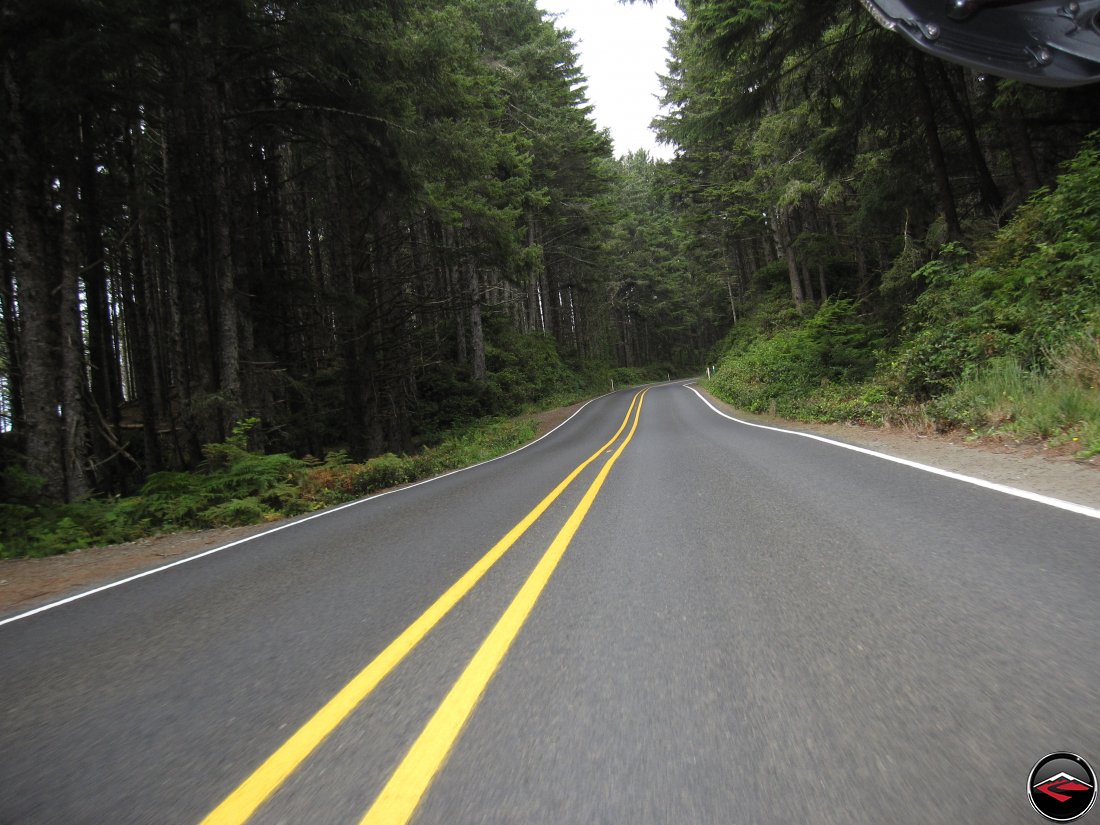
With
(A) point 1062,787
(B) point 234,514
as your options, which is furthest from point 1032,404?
(B) point 234,514

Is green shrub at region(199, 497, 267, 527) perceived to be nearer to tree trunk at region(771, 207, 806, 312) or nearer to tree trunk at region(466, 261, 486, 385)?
tree trunk at region(466, 261, 486, 385)

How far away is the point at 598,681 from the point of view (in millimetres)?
2430

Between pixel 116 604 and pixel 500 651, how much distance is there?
3.71 m

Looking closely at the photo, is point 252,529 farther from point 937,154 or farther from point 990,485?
point 937,154

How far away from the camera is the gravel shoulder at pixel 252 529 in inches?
204

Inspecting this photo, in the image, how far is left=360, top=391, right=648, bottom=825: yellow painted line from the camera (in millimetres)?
1750

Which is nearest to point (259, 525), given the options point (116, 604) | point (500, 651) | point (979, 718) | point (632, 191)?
point (116, 604)

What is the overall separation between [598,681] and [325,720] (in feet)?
3.83

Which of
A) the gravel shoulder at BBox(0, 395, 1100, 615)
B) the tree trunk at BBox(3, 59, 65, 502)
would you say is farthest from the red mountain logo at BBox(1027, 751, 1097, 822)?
the tree trunk at BBox(3, 59, 65, 502)

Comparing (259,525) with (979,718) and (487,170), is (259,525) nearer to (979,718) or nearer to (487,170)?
(979,718)

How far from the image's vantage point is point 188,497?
368 inches

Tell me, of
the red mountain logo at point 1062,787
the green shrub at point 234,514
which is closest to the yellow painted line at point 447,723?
the red mountain logo at point 1062,787

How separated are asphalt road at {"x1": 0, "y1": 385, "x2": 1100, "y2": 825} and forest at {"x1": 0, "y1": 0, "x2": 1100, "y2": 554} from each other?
4.68m

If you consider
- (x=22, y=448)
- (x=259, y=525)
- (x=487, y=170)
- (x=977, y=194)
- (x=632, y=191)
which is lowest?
(x=259, y=525)
